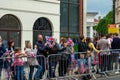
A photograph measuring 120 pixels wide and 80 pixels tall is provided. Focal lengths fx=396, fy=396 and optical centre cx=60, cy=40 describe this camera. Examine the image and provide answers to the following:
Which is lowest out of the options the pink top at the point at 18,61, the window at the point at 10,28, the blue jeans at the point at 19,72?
the blue jeans at the point at 19,72

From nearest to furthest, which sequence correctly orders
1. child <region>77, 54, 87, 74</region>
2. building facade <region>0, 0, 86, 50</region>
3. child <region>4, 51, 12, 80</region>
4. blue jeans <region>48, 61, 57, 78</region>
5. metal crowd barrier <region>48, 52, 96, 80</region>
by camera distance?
1. child <region>4, 51, 12, 80</region>
2. blue jeans <region>48, 61, 57, 78</region>
3. metal crowd barrier <region>48, 52, 96, 80</region>
4. child <region>77, 54, 87, 74</region>
5. building facade <region>0, 0, 86, 50</region>

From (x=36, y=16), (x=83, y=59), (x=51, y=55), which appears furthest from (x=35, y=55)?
(x=36, y=16)

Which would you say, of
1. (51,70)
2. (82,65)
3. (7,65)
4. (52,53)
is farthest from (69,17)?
(7,65)

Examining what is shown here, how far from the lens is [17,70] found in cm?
1367

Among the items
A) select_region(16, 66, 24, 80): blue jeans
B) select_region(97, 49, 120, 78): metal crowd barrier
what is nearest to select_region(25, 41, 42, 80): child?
select_region(16, 66, 24, 80): blue jeans

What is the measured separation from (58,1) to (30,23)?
318cm

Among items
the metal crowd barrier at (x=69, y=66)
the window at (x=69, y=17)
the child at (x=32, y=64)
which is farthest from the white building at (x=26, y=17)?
the child at (x=32, y=64)

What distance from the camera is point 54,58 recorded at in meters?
14.6

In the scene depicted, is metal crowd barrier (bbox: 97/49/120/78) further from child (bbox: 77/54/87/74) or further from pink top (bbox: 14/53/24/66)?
pink top (bbox: 14/53/24/66)

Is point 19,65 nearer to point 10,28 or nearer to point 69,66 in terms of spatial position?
point 69,66

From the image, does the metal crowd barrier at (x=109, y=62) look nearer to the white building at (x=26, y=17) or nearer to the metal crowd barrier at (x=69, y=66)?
the metal crowd barrier at (x=69, y=66)

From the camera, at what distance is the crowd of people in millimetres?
13680

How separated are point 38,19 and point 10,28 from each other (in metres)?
2.89

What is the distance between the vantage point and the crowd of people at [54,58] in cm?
1368
